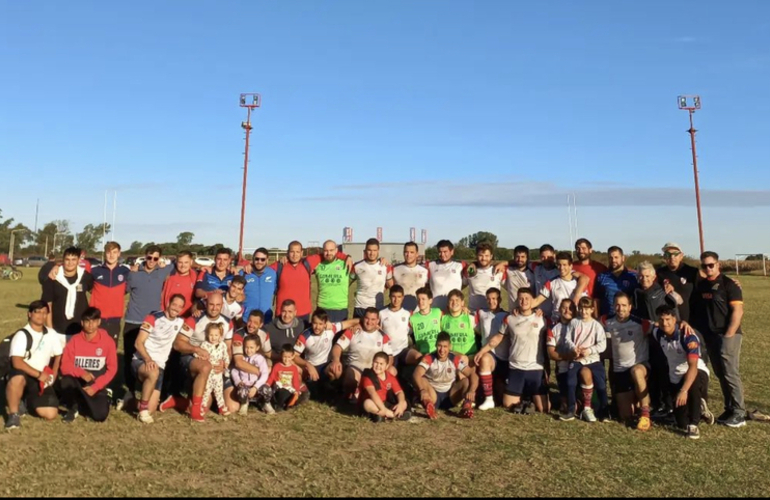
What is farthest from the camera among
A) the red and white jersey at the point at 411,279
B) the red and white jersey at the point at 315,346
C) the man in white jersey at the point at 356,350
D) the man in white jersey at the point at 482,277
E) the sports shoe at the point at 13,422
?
the red and white jersey at the point at 411,279

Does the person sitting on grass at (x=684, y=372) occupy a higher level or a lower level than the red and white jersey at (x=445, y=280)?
lower

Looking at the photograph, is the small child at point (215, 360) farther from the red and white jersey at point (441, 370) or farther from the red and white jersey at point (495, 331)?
the red and white jersey at point (495, 331)

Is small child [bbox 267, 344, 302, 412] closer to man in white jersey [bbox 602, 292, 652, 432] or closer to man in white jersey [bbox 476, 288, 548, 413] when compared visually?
man in white jersey [bbox 476, 288, 548, 413]

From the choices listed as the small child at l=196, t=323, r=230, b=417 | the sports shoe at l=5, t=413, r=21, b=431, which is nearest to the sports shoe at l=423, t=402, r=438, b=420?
the small child at l=196, t=323, r=230, b=417

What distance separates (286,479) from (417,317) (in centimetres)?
319

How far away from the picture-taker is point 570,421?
644 cm

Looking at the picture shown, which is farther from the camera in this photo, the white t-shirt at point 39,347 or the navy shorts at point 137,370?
the navy shorts at point 137,370

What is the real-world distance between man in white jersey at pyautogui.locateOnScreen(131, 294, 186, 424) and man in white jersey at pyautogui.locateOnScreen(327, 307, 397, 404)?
187 cm

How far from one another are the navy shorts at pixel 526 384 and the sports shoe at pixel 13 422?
5.08 m

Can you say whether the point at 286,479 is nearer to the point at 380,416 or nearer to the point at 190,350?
the point at 380,416

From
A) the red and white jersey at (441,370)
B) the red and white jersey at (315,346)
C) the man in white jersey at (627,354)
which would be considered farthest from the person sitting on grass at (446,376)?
the man in white jersey at (627,354)

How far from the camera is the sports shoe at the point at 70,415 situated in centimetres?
614

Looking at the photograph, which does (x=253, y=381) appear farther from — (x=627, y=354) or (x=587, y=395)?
(x=627, y=354)

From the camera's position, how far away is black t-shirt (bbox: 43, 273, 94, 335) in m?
7.05
